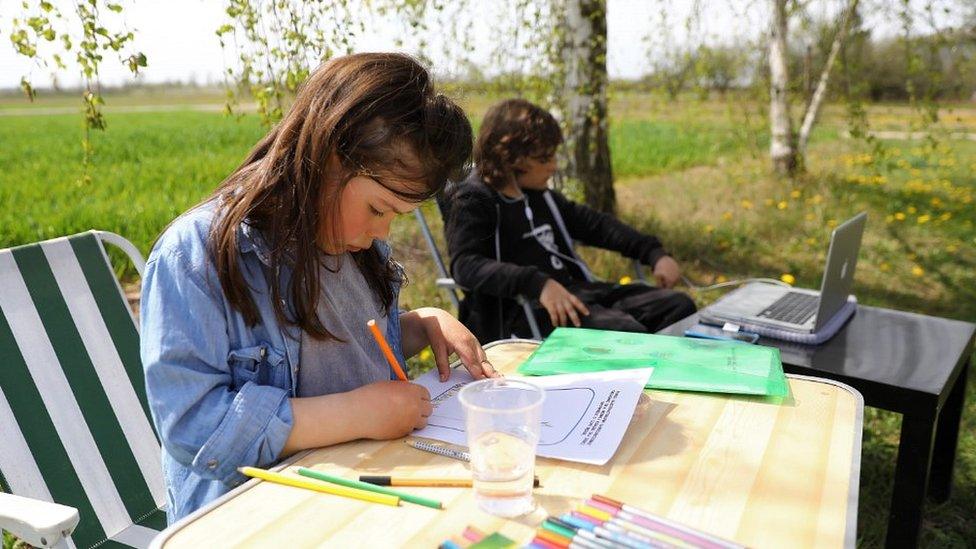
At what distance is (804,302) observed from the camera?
2.54 meters

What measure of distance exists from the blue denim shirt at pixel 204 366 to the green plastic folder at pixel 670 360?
57cm

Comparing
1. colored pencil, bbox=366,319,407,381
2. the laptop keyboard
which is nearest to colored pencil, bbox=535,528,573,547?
colored pencil, bbox=366,319,407,381

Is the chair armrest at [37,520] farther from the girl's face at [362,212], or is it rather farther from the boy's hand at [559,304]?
the boy's hand at [559,304]

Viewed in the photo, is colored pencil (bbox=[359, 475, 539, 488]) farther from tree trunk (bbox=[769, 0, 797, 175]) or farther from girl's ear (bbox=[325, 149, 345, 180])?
tree trunk (bbox=[769, 0, 797, 175])

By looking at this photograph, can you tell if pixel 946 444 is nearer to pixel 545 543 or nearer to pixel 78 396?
pixel 545 543

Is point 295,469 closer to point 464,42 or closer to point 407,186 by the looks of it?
point 407,186

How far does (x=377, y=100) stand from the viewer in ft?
4.21

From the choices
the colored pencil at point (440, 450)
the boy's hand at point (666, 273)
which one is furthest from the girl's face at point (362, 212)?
the boy's hand at point (666, 273)

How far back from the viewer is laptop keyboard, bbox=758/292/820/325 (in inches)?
92.0

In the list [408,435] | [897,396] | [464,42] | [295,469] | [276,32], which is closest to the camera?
[295,469]

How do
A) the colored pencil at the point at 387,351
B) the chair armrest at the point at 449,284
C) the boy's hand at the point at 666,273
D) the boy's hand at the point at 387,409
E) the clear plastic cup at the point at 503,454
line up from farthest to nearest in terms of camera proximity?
the boy's hand at the point at 666,273 → the chair armrest at the point at 449,284 → the colored pencil at the point at 387,351 → the boy's hand at the point at 387,409 → the clear plastic cup at the point at 503,454

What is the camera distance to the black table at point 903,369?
6.31ft

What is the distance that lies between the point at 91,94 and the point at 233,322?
137 cm

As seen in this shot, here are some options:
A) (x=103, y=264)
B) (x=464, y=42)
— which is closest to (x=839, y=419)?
(x=103, y=264)
